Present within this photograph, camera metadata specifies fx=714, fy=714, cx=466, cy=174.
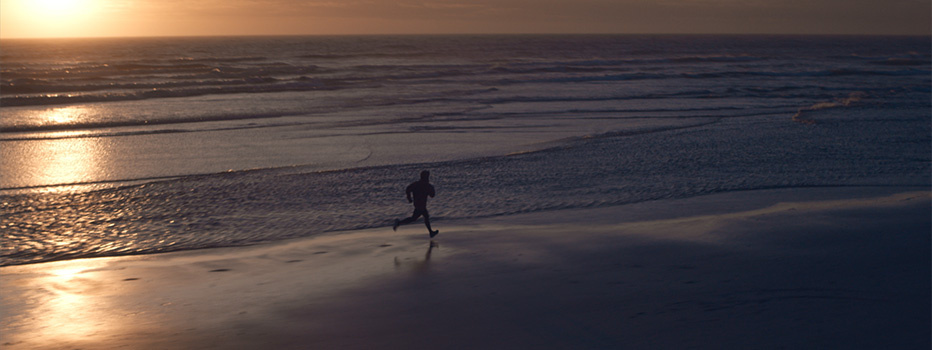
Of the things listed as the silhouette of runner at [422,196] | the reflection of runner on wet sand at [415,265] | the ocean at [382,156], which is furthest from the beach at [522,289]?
the ocean at [382,156]

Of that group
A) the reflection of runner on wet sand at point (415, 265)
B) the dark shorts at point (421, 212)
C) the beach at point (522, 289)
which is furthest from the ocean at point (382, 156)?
the reflection of runner on wet sand at point (415, 265)

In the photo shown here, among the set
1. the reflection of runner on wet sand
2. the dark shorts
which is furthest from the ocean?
the reflection of runner on wet sand

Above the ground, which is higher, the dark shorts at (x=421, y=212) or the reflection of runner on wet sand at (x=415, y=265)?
the dark shorts at (x=421, y=212)

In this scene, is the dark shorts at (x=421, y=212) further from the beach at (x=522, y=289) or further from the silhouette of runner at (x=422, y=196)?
the beach at (x=522, y=289)

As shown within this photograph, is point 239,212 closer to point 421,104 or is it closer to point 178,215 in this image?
point 178,215

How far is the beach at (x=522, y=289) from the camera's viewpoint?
5410mm

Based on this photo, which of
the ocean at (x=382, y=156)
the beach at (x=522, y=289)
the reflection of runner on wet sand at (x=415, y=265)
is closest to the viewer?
the beach at (x=522, y=289)

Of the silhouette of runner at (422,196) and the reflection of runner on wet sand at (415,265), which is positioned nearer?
the reflection of runner on wet sand at (415,265)

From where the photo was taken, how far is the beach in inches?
213

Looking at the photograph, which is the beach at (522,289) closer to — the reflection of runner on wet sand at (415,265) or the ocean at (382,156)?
the reflection of runner on wet sand at (415,265)

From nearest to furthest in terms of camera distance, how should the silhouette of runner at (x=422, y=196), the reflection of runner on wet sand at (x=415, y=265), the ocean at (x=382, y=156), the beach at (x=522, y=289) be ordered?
the beach at (x=522, y=289) < the reflection of runner on wet sand at (x=415, y=265) < the silhouette of runner at (x=422, y=196) < the ocean at (x=382, y=156)

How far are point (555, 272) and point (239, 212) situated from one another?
502cm

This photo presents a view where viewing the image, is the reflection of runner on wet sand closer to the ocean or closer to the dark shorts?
the dark shorts

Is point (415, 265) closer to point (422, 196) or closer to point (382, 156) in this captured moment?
point (422, 196)
